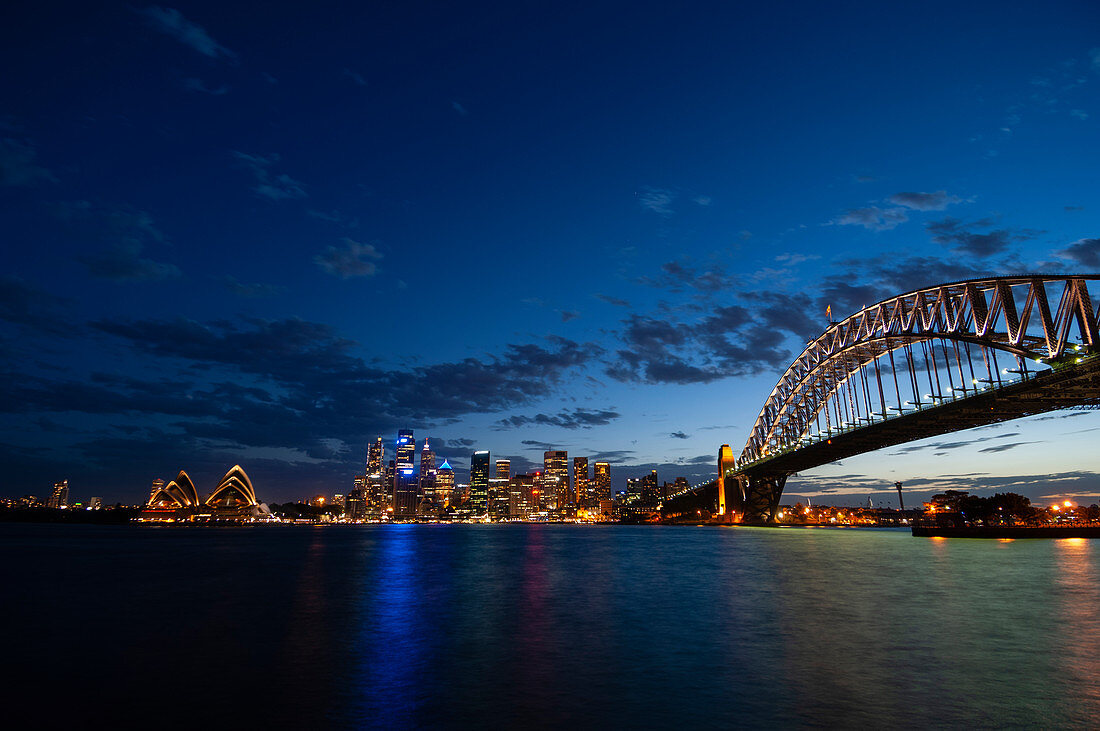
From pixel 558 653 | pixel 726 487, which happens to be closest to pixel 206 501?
pixel 726 487

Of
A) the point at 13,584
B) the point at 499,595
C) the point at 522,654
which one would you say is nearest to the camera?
the point at 522,654

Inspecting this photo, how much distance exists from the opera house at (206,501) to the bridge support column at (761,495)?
135010 millimetres

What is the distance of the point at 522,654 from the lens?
51.3 feet

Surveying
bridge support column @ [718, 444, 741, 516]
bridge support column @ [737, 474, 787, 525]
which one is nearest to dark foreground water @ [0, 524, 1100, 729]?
bridge support column @ [737, 474, 787, 525]

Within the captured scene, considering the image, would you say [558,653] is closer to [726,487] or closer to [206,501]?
[726,487]

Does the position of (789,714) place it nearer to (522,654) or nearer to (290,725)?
(522,654)

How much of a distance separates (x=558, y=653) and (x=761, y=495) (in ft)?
403

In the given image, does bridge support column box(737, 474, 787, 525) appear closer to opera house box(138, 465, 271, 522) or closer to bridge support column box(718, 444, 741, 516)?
bridge support column box(718, 444, 741, 516)

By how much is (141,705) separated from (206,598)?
1642cm

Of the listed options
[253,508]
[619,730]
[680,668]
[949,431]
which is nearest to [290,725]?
[619,730]

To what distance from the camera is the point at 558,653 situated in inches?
614

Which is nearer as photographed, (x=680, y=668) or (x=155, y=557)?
(x=680, y=668)

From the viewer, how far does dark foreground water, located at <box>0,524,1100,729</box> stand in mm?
10820

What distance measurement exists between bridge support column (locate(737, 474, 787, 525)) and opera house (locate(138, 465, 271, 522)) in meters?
135
